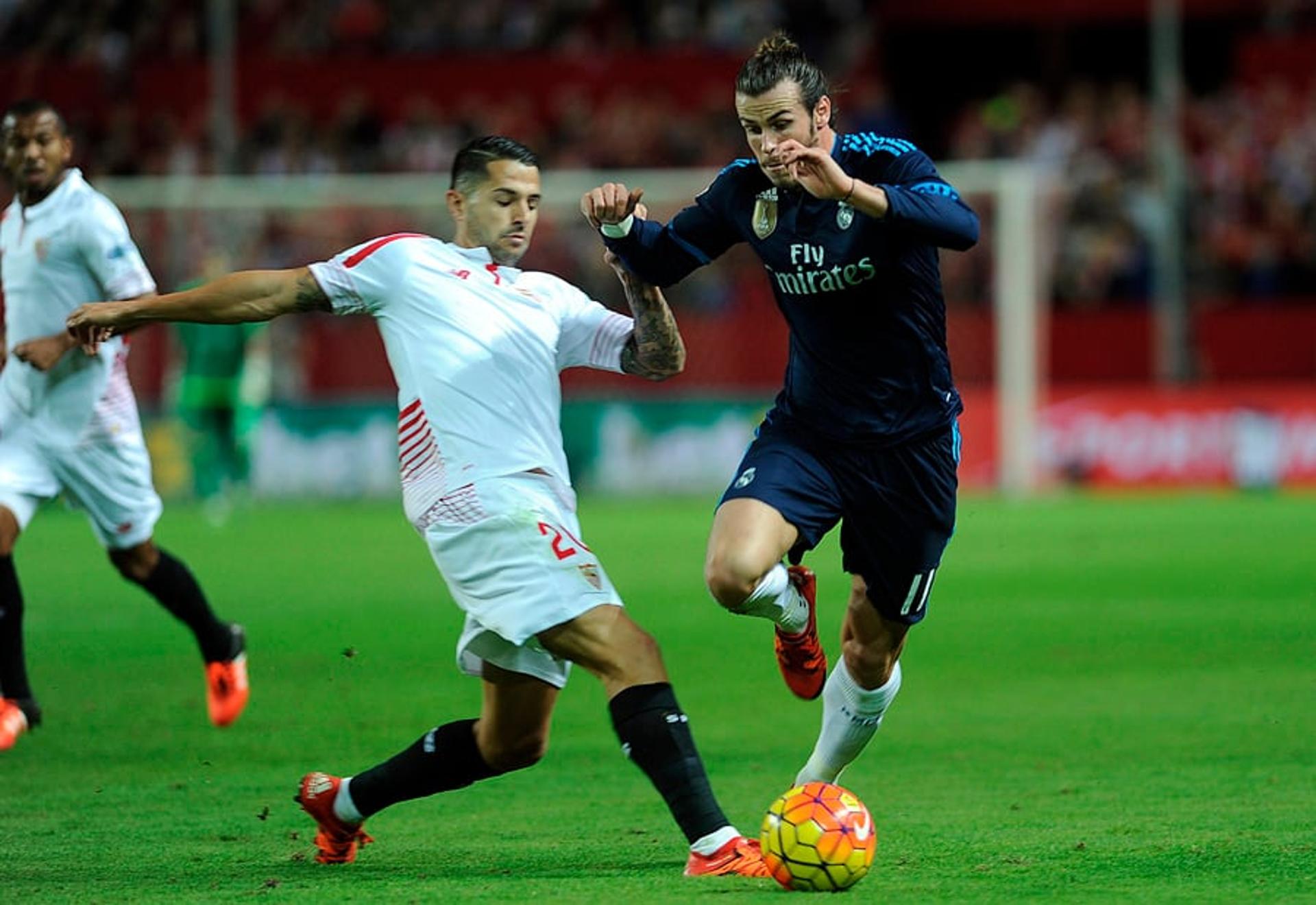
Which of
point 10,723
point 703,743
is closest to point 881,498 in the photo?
point 703,743

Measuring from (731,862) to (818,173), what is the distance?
190 cm

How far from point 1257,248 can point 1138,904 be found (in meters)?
21.6

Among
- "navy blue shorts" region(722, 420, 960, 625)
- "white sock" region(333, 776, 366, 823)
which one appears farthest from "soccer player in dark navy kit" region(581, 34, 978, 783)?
"white sock" region(333, 776, 366, 823)

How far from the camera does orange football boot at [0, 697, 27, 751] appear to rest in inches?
339

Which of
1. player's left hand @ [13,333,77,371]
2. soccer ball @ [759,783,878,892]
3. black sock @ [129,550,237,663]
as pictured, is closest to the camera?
soccer ball @ [759,783,878,892]

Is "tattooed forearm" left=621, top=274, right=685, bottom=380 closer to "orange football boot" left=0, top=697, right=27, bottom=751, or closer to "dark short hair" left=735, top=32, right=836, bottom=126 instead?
"dark short hair" left=735, top=32, right=836, bottom=126

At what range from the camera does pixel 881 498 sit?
6824 mm

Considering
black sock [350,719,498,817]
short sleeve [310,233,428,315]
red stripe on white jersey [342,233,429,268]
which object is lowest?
black sock [350,719,498,817]

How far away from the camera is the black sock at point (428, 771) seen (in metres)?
6.33

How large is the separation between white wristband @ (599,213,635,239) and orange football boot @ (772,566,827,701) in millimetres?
1193

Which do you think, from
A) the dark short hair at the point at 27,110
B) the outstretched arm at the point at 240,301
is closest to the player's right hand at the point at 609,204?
the outstretched arm at the point at 240,301

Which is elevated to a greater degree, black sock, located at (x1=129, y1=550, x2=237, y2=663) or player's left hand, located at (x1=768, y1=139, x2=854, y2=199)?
player's left hand, located at (x1=768, y1=139, x2=854, y2=199)

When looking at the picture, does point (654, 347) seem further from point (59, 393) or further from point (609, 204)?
point (59, 393)

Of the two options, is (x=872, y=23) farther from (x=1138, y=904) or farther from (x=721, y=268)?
(x=1138, y=904)
